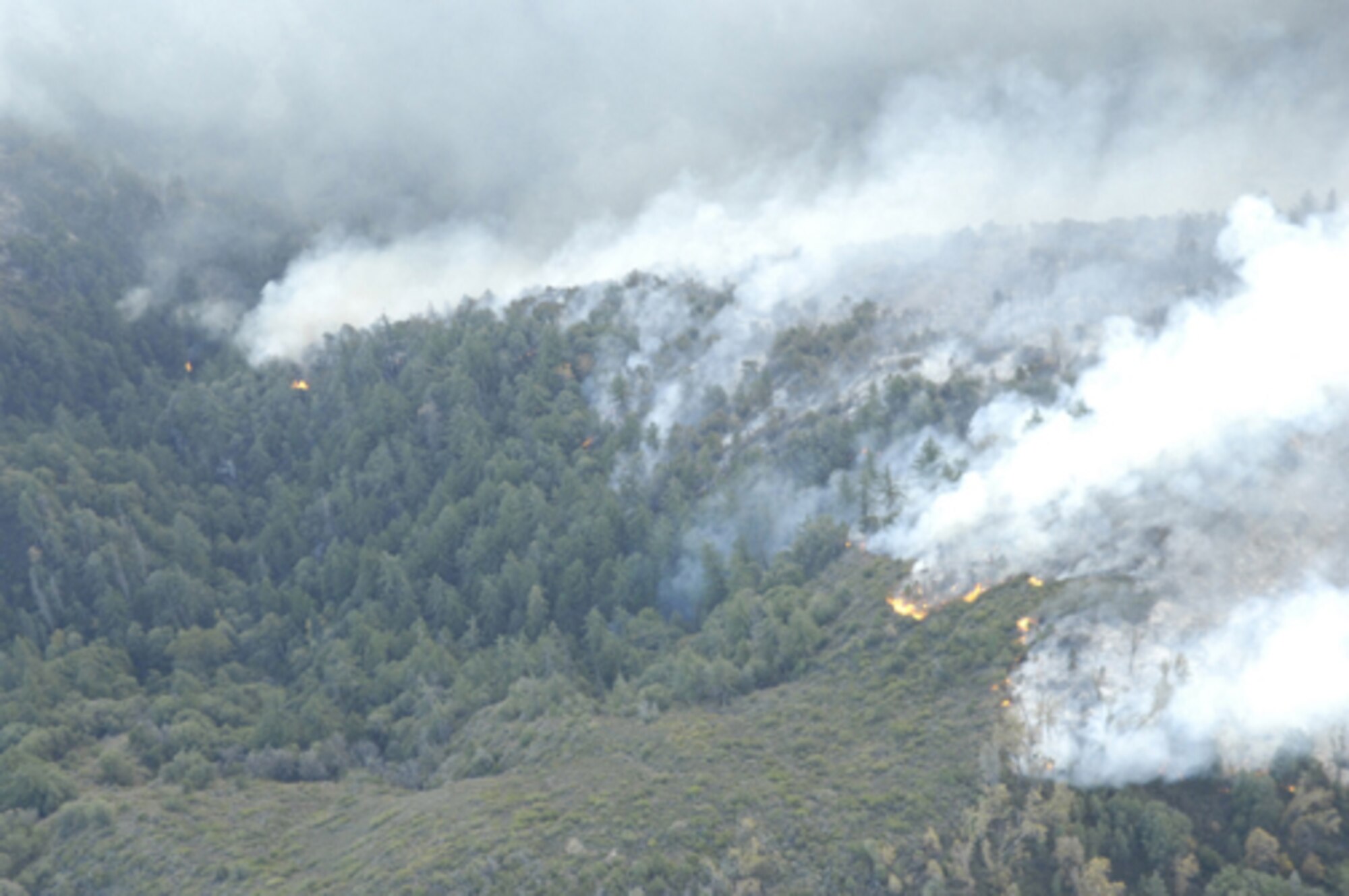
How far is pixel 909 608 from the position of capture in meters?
143

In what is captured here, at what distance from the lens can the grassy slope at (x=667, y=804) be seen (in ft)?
355

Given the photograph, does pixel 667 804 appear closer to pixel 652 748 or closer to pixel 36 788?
pixel 652 748

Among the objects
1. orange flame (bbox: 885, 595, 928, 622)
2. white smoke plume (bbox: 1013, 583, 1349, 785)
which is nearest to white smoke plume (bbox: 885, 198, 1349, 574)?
orange flame (bbox: 885, 595, 928, 622)

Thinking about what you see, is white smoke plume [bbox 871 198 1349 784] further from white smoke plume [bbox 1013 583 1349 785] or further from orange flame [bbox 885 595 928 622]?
orange flame [bbox 885 595 928 622]

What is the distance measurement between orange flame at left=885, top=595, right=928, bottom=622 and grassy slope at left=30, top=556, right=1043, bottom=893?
49.3 inches

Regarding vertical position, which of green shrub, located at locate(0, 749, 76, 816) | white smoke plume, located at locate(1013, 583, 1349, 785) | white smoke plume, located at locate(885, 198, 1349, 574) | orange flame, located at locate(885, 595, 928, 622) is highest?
white smoke plume, located at locate(885, 198, 1349, 574)

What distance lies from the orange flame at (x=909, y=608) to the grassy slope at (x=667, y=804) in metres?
1.25

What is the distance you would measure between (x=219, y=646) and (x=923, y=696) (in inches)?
4818

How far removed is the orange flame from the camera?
140 meters

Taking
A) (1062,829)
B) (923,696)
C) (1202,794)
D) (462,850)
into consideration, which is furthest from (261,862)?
(1202,794)

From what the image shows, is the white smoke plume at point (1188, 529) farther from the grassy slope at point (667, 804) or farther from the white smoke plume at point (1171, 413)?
the grassy slope at point (667, 804)

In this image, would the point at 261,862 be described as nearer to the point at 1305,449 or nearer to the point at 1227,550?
the point at 1227,550

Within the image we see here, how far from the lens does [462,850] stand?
114500 millimetres

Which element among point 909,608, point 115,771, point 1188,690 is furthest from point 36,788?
point 1188,690
